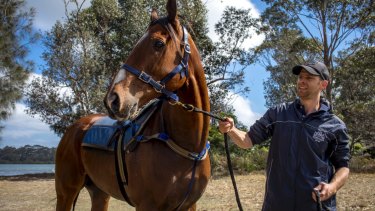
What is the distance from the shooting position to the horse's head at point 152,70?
2477 millimetres

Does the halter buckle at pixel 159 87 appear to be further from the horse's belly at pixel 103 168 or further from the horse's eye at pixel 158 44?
the horse's belly at pixel 103 168

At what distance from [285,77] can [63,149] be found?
85.9 ft

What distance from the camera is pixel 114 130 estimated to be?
3.74 m

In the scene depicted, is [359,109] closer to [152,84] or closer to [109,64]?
[109,64]

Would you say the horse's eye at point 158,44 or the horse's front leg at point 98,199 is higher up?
the horse's eye at point 158,44

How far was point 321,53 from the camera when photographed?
21141 mm

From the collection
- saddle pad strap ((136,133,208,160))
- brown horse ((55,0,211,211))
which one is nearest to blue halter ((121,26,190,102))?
brown horse ((55,0,211,211))

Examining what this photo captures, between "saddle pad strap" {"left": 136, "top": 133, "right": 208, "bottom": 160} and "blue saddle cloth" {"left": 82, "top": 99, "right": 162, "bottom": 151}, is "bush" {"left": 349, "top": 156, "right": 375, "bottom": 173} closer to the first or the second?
"blue saddle cloth" {"left": 82, "top": 99, "right": 162, "bottom": 151}

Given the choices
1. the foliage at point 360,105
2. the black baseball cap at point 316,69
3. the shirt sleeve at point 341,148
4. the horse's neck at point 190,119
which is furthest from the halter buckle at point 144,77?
the foliage at point 360,105

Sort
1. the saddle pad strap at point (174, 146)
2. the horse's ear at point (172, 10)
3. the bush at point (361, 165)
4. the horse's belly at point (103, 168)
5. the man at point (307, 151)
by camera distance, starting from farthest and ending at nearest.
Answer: the bush at point (361, 165) < the horse's belly at point (103, 168) < the saddle pad strap at point (174, 146) < the horse's ear at point (172, 10) < the man at point (307, 151)

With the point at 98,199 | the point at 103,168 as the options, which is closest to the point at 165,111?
the point at 103,168

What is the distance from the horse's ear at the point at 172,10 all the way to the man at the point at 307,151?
95 cm

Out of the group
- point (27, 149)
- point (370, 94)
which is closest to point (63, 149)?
point (370, 94)

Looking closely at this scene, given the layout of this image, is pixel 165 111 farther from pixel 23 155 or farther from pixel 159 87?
pixel 23 155
